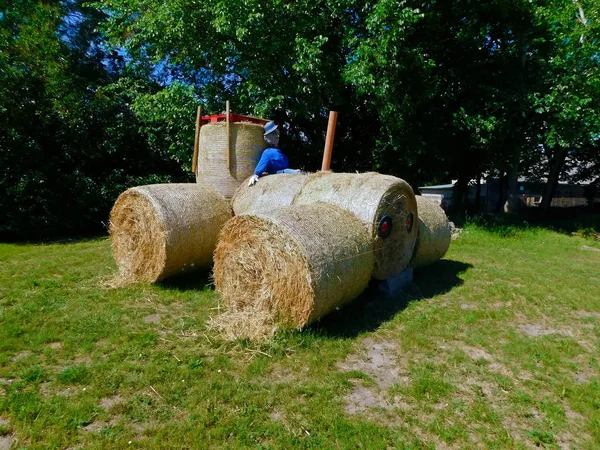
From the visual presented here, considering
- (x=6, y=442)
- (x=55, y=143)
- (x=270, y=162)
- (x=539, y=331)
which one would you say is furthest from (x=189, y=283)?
(x=55, y=143)

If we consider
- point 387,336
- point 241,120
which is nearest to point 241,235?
point 387,336

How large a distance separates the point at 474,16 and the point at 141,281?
13.1 meters

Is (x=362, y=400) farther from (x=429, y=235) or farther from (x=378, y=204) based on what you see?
(x=429, y=235)

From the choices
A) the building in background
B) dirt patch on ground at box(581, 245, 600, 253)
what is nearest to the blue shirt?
dirt patch on ground at box(581, 245, 600, 253)

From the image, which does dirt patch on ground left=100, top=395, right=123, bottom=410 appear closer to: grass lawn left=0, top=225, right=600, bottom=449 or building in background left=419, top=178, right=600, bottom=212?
grass lawn left=0, top=225, right=600, bottom=449

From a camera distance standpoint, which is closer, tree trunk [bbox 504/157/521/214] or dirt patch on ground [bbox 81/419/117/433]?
dirt patch on ground [bbox 81/419/117/433]

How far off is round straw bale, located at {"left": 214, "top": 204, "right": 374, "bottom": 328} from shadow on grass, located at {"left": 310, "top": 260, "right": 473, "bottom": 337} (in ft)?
1.18

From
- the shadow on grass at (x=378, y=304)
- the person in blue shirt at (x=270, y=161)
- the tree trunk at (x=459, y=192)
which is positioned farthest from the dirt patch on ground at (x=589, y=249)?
the person in blue shirt at (x=270, y=161)

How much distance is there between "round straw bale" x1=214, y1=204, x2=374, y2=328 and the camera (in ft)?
14.5

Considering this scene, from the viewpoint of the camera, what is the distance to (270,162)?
24.2 feet

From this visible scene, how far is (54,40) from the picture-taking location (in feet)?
43.5

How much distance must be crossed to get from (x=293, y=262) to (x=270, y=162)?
333cm

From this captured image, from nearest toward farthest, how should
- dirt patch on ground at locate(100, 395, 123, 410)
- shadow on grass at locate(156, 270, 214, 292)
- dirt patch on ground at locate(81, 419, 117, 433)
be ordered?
dirt patch on ground at locate(81, 419, 117, 433) < dirt patch on ground at locate(100, 395, 123, 410) < shadow on grass at locate(156, 270, 214, 292)

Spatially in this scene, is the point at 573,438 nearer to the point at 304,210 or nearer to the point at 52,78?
the point at 304,210
